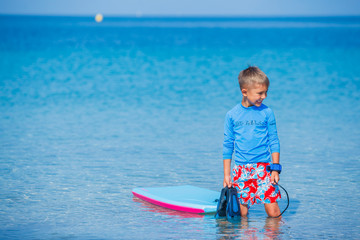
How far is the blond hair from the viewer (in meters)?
4.45

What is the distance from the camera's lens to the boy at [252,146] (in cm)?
453

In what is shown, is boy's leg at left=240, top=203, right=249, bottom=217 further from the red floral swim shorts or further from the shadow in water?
the shadow in water

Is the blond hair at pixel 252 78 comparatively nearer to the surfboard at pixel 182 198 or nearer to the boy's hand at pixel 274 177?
the boy's hand at pixel 274 177

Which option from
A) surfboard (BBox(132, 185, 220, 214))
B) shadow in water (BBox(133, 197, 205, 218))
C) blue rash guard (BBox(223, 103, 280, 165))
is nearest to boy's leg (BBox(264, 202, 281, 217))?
blue rash guard (BBox(223, 103, 280, 165))

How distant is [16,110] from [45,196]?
6.34 m

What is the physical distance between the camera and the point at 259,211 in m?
5.41

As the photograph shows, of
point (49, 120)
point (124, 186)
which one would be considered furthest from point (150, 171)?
point (49, 120)

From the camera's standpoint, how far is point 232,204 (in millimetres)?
4641

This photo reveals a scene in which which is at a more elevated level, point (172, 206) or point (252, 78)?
point (252, 78)

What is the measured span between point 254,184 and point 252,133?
15.8 inches

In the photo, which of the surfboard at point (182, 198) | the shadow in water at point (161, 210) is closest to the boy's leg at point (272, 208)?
the surfboard at point (182, 198)

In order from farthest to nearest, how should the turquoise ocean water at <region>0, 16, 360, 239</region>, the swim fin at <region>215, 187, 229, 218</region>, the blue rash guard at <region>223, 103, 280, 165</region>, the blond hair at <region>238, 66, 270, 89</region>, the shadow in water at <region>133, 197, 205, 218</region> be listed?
1. the shadow in water at <region>133, 197, 205, 218</region>
2. the turquoise ocean water at <region>0, 16, 360, 239</region>
3. the swim fin at <region>215, 187, 229, 218</region>
4. the blue rash guard at <region>223, 103, 280, 165</region>
5. the blond hair at <region>238, 66, 270, 89</region>

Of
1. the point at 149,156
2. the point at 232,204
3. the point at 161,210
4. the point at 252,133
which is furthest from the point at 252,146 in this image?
the point at 149,156

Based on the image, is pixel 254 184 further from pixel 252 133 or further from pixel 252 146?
pixel 252 133
